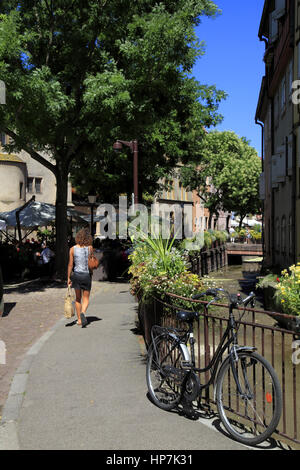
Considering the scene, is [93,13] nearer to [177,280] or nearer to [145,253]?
[145,253]

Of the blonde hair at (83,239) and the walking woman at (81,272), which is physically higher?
the blonde hair at (83,239)

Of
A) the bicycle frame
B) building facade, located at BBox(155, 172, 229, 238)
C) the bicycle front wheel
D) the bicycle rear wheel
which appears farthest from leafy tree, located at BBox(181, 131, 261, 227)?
the bicycle front wheel

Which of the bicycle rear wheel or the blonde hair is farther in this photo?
the blonde hair

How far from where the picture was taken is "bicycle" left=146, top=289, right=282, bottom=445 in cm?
425

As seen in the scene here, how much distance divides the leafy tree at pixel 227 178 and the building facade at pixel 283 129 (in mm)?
27380

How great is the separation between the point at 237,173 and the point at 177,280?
48630 mm

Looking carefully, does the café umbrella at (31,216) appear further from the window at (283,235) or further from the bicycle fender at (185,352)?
the bicycle fender at (185,352)

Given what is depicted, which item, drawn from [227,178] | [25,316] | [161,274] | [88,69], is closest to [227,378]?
[161,274]

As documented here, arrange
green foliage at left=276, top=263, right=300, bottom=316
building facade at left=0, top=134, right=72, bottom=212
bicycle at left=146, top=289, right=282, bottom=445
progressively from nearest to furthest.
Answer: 1. bicycle at left=146, top=289, right=282, bottom=445
2. green foliage at left=276, top=263, right=300, bottom=316
3. building facade at left=0, top=134, right=72, bottom=212

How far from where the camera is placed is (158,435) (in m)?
4.48

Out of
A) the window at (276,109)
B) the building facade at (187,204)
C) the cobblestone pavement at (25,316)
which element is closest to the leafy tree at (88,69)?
the cobblestone pavement at (25,316)

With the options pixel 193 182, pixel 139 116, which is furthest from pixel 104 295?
pixel 193 182

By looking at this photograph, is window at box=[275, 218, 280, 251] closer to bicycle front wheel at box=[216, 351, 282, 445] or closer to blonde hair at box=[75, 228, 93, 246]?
blonde hair at box=[75, 228, 93, 246]

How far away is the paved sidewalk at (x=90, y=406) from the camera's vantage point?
14.4 ft
